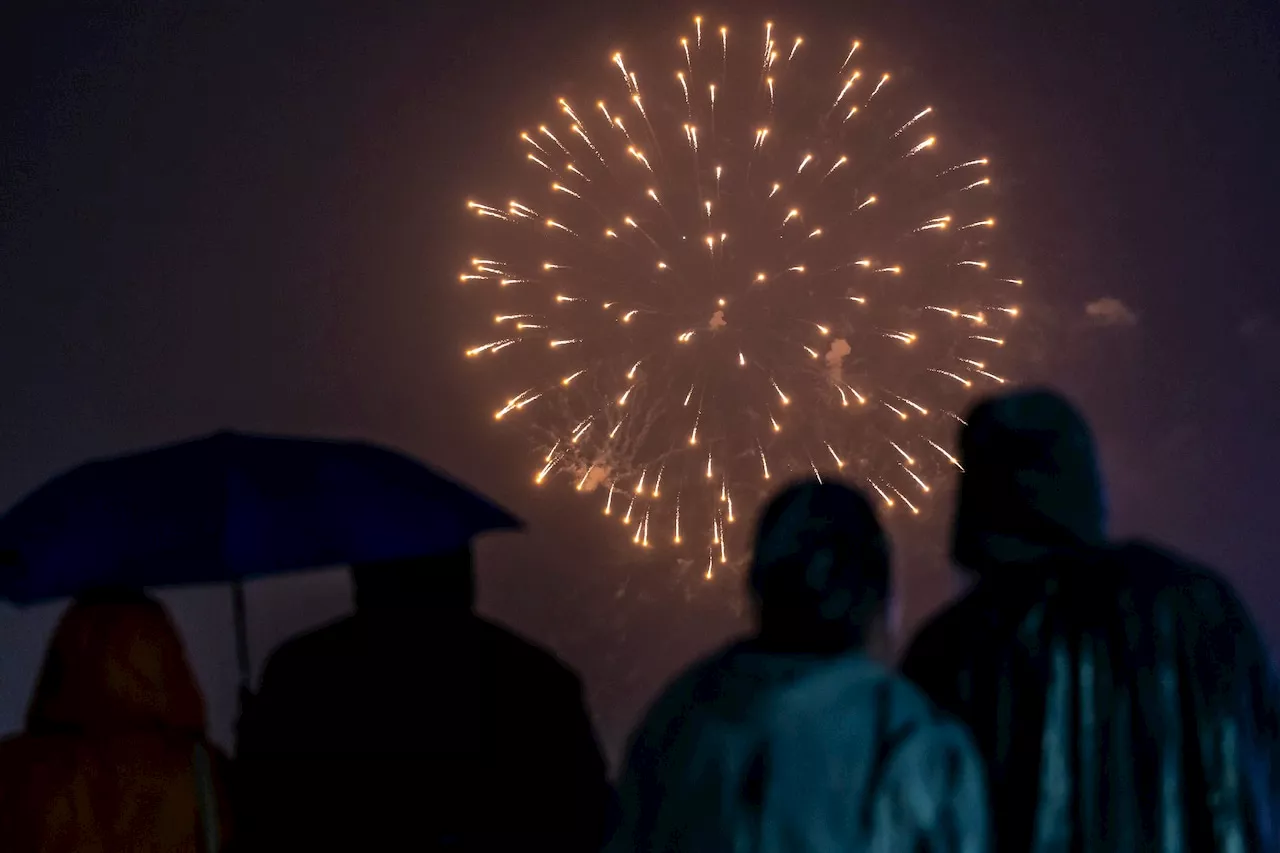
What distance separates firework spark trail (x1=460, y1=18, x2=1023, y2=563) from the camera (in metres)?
5.56

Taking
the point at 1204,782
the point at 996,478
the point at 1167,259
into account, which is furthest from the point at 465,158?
the point at 1204,782

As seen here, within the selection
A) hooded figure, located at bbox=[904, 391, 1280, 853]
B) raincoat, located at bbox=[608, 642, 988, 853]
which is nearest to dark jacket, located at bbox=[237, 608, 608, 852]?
raincoat, located at bbox=[608, 642, 988, 853]

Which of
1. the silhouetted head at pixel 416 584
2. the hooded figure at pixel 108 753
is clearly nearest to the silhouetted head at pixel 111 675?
the hooded figure at pixel 108 753

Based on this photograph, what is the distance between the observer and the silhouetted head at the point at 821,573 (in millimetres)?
1720

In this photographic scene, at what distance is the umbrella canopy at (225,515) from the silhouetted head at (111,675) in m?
0.17

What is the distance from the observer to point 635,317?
5.69 meters

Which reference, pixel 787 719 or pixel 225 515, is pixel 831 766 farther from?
pixel 225 515

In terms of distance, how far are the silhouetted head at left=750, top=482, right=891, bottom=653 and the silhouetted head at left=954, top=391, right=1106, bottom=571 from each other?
0.37 metres

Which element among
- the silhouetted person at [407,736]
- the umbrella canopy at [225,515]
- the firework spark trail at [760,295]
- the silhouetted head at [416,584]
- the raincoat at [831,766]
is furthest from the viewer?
the firework spark trail at [760,295]

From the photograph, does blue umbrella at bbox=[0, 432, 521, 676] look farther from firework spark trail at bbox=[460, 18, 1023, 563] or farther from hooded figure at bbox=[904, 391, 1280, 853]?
firework spark trail at bbox=[460, 18, 1023, 563]

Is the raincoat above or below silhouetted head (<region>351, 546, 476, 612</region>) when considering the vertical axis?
below

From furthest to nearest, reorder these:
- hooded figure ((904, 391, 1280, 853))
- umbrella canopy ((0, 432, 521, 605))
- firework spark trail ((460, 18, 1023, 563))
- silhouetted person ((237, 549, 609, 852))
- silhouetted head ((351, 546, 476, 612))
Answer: firework spark trail ((460, 18, 1023, 563)) → umbrella canopy ((0, 432, 521, 605)) → silhouetted head ((351, 546, 476, 612)) → silhouetted person ((237, 549, 609, 852)) → hooded figure ((904, 391, 1280, 853))

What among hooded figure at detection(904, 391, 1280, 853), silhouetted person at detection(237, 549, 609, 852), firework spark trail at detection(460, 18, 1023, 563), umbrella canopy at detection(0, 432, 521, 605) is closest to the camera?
hooded figure at detection(904, 391, 1280, 853)

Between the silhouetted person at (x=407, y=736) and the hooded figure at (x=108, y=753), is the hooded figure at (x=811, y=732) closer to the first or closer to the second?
the silhouetted person at (x=407, y=736)
